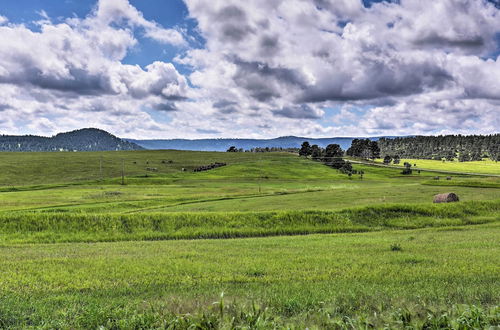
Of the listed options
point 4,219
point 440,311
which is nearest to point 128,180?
point 4,219

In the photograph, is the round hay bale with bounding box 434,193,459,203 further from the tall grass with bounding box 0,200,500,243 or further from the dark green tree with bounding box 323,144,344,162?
the dark green tree with bounding box 323,144,344,162

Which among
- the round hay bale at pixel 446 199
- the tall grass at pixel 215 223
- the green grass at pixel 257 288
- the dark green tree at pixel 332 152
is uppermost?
the dark green tree at pixel 332 152

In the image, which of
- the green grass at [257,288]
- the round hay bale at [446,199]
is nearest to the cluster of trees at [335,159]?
the round hay bale at [446,199]

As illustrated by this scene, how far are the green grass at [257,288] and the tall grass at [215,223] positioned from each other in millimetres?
10857

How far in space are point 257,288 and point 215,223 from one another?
20730 mm

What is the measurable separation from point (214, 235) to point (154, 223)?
5.53 m

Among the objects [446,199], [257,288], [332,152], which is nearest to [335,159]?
[332,152]

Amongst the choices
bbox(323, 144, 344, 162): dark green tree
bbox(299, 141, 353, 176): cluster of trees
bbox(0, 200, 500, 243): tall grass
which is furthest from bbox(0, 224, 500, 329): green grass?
bbox(323, 144, 344, 162): dark green tree

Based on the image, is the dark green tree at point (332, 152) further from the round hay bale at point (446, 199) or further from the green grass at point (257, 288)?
the green grass at point (257, 288)

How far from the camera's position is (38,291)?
10.2 meters

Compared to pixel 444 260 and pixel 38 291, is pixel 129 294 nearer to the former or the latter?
pixel 38 291

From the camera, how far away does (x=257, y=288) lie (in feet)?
34.2

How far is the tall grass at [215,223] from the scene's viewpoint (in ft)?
91.6

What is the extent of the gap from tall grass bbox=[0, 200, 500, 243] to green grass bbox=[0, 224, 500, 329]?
1086cm
